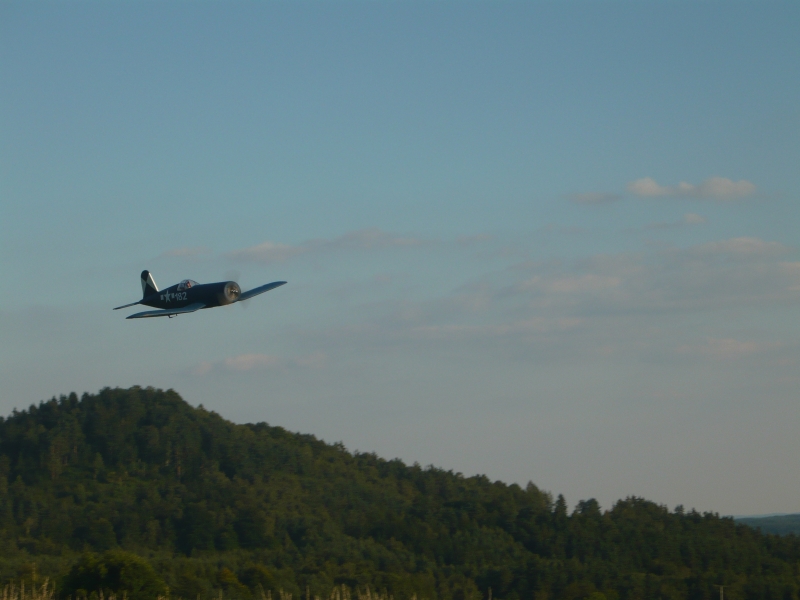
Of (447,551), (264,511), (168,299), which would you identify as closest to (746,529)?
(447,551)

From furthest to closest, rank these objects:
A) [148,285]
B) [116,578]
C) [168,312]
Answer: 1. [116,578]
2. [148,285]
3. [168,312]

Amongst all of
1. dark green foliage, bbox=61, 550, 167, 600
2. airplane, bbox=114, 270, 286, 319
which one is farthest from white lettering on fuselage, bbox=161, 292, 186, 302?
dark green foliage, bbox=61, 550, 167, 600

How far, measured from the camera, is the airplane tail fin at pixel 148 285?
37.9 m

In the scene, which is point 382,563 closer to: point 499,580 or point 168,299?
point 499,580

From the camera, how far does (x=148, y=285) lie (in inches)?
1501

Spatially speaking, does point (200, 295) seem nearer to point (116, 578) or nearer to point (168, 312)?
point (168, 312)

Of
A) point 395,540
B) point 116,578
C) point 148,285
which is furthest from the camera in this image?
point 395,540

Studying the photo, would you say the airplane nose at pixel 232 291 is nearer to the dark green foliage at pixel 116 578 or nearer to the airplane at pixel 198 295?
the airplane at pixel 198 295

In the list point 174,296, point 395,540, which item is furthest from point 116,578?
point 395,540

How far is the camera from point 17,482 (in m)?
193

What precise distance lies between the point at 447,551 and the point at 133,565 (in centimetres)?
9117

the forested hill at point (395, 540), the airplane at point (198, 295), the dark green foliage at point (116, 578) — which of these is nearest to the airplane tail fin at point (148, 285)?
the airplane at point (198, 295)

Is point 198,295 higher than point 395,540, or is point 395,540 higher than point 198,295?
point 198,295

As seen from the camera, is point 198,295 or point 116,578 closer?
point 198,295
